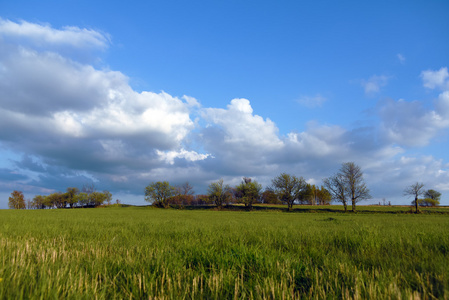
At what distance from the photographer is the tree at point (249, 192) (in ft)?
304

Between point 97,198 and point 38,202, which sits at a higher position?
point 97,198

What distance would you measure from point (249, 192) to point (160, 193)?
4035 centimetres

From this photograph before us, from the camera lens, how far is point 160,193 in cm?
10219

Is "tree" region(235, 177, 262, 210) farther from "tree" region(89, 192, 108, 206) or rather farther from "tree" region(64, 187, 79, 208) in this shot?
"tree" region(64, 187, 79, 208)

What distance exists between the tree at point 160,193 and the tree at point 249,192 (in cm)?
3136

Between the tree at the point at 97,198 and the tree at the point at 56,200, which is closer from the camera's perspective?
the tree at the point at 97,198

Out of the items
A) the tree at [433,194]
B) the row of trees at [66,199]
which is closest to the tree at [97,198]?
the row of trees at [66,199]

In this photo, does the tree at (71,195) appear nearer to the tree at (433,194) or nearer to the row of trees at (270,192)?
the row of trees at (270,192)

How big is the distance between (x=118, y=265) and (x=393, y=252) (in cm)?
564

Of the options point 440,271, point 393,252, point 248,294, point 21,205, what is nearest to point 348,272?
point 440,271

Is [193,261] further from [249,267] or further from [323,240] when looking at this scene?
[323,240]

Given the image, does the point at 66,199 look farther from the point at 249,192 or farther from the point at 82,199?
the point at 249,192

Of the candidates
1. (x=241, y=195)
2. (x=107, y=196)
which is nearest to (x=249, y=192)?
(x=241, y=195)

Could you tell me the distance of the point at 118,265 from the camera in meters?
3.97
